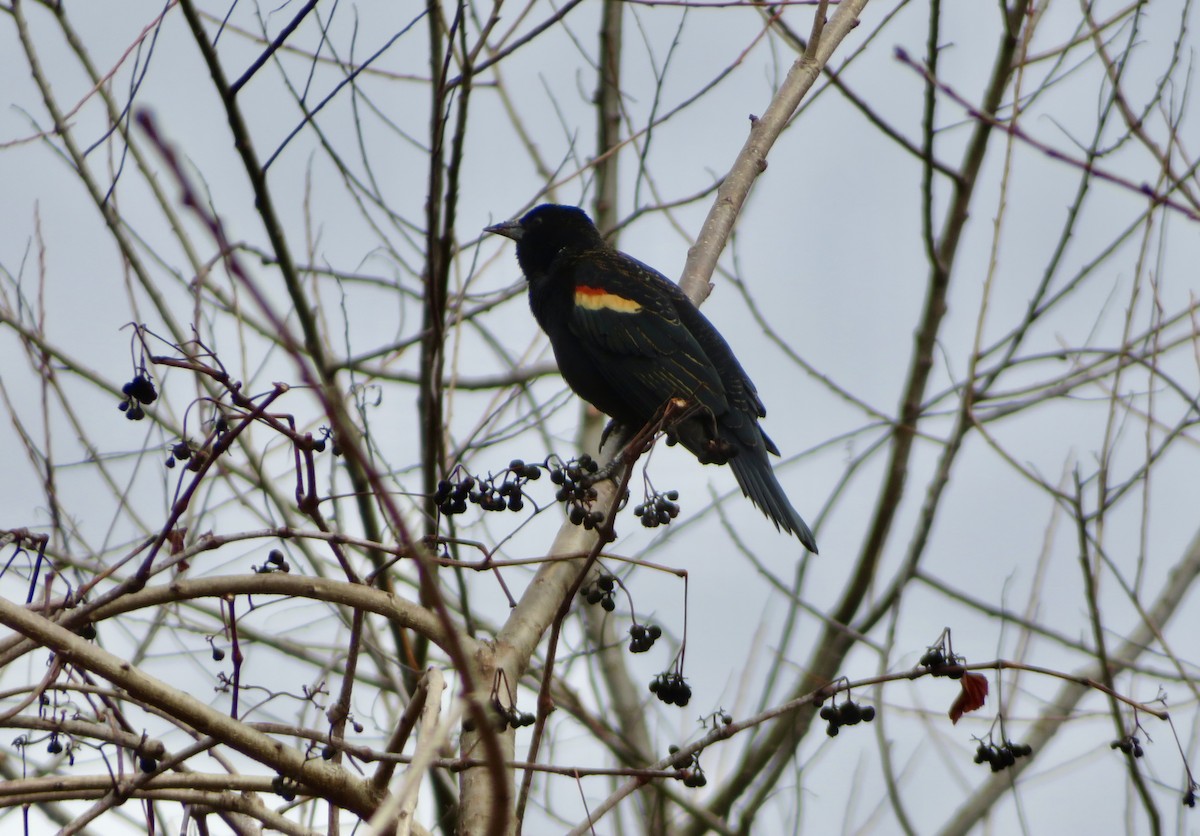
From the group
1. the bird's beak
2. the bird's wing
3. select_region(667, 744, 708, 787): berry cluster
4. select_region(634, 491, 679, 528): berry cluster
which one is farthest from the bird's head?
select_region(667, 744, 708, 787): berry cluster

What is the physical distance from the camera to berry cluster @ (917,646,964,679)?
1934 mm

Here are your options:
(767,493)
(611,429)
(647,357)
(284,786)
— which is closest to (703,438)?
(767,493)

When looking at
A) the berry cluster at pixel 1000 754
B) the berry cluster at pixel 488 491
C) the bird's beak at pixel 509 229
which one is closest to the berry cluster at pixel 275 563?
the berry cluster at pixel 488 491

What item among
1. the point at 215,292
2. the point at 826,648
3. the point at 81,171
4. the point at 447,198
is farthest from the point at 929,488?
the point at 81,171

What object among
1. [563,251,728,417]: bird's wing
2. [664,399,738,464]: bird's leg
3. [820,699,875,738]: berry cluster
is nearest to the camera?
[820,699,875,738]: berry cluster

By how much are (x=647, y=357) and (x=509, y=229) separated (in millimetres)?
1021

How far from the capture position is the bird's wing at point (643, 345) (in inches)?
157

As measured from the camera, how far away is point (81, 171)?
12.0 feet

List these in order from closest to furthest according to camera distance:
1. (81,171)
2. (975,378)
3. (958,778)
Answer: (81,171)
(975,378)
(958,778)

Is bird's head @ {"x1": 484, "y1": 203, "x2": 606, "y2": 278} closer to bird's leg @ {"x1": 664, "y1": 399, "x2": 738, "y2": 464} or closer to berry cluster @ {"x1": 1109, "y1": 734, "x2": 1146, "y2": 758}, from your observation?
bird's leg @ {"x1": 664, "y1": 399, "x2": 738, "y2": 464}

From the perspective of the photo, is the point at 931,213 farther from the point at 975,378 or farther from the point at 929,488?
the point at 929,488

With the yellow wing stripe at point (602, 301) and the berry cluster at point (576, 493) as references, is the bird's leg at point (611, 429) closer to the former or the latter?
the yellow wing stripe at point (602, 301)

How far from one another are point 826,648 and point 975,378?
1.18 metres

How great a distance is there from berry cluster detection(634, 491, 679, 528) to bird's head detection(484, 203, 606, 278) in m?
2.49
